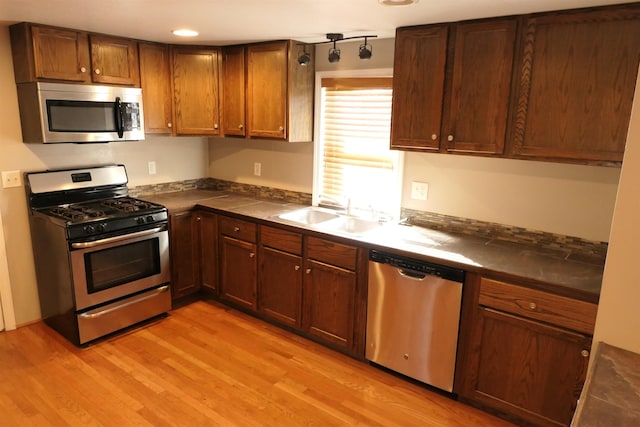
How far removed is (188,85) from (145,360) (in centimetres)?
219

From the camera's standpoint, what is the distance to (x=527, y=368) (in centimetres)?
225

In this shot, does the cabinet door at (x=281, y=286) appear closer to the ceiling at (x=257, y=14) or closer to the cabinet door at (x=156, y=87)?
the cabinet door at (x=156, y=87)

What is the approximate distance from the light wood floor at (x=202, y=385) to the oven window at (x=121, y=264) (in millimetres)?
434

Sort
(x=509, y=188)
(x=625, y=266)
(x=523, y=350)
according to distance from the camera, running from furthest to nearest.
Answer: (x=509, y=188), (x=523, y=350), (x=625, y=266)

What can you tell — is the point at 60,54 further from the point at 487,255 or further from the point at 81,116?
the point at 487,255

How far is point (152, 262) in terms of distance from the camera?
3.32m

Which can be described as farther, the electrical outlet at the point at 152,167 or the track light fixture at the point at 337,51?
the electrical outlet at the point at 152,167

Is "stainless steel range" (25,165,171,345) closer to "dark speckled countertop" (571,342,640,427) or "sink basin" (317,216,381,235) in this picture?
A: "sink basin" (317,216,381,235)

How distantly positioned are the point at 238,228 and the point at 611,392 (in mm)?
2639

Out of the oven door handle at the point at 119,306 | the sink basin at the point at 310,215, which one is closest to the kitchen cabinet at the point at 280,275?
the sink basin at the point at 310,215

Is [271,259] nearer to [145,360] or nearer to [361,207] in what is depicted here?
[361,207]

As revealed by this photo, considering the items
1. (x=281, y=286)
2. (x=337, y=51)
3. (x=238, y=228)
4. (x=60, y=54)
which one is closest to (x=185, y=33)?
(x=60, y=54)

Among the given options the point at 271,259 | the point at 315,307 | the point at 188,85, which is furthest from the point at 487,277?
the point at 188,85

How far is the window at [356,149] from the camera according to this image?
317 cm
